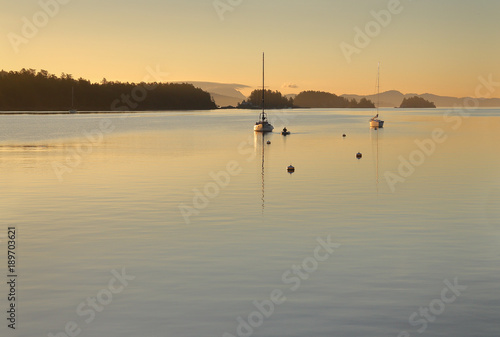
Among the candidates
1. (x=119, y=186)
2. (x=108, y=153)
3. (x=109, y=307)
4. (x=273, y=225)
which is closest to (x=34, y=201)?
(x=119, y=186)

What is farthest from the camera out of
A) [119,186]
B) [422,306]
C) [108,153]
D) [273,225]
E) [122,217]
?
[108,153]

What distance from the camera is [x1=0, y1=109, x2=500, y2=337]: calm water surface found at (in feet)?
48.3

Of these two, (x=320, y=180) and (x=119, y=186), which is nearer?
(x=119, y=186)

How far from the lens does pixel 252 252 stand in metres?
21.4

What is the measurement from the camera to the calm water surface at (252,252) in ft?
48.3

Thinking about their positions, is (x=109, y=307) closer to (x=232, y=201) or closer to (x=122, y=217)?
(x=122, y=217)

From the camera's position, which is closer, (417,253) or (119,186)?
(417,253)

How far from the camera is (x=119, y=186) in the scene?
4038 cm

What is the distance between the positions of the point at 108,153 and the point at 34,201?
37386 millimetres

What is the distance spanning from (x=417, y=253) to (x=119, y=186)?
2378 cm

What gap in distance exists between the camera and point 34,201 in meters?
34.0

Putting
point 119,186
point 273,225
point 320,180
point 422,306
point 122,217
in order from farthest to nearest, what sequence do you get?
point 320,180 < point 119,186 < point 122,217 < point 273,225 < point 422,306

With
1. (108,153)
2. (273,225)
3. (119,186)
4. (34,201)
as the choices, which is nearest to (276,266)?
(273,225)

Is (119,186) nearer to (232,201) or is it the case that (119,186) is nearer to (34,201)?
(34,201)
